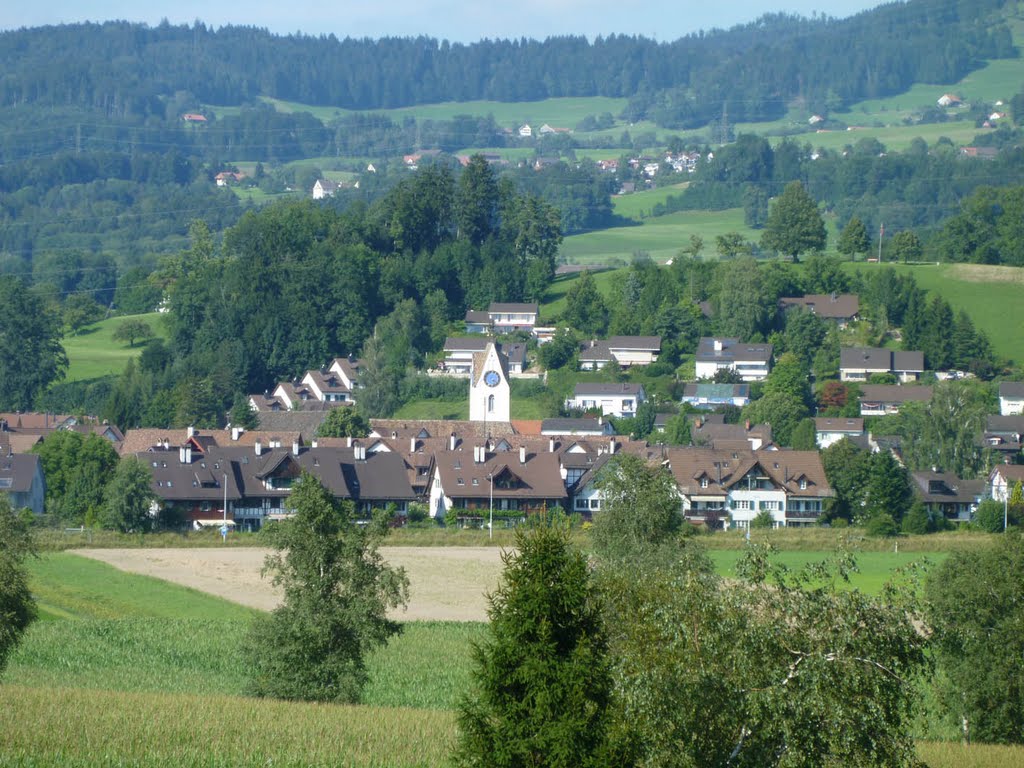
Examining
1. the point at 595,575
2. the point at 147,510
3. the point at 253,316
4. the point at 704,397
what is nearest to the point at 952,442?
the point at 704,397

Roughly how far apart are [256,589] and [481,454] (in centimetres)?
2097

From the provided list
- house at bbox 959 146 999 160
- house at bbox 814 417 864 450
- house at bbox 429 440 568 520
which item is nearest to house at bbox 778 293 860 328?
house at bbox 814 417 864 450

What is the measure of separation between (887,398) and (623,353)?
13.2m

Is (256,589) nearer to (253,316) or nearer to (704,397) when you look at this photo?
(704,397)

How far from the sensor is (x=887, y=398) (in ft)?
248

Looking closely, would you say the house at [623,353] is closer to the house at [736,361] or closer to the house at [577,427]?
the house at [736,361]

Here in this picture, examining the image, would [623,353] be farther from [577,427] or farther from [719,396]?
[577,427]

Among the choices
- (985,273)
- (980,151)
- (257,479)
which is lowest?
(257,479)

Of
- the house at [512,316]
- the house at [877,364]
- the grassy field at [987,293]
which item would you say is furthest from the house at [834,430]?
the house at [512,316]

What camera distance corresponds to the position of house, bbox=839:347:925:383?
3137 inches

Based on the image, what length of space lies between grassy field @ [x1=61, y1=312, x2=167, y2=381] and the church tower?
69.5 ft

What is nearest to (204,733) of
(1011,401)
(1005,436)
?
(1005,436)

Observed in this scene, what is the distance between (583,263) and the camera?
12169 cm

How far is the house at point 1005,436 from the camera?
68.7 metres
